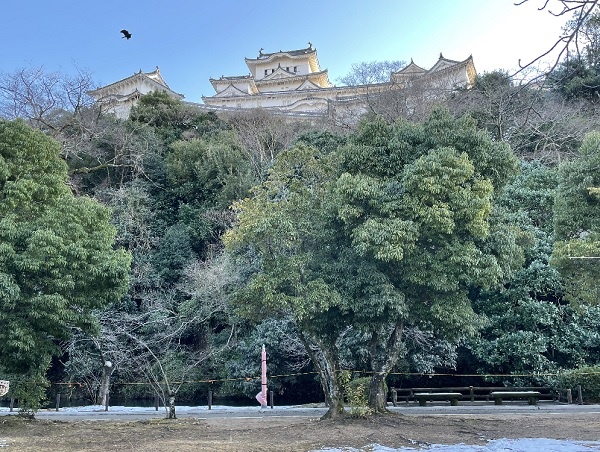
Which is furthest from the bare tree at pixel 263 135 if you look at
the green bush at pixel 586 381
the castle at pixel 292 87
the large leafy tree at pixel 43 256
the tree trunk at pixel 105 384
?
the green bush at pixel 586 381

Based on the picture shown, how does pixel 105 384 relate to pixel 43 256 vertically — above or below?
below

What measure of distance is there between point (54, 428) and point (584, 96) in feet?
94.2

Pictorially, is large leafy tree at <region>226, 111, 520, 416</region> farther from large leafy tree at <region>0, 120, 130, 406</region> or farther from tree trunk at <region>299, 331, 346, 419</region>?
large leafy tree at <region>0, 120, 130, 406</region>

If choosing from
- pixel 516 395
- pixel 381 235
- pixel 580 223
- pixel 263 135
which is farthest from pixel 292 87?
pixel 381 235

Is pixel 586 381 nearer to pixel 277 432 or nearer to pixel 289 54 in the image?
pixel 277 432

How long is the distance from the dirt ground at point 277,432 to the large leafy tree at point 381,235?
152 cm

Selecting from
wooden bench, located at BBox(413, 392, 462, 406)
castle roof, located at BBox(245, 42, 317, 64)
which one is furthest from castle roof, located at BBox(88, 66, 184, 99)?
wooden bench, located at BBox(413, 392, 462, 406)

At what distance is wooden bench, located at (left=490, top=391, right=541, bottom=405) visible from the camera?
632 inches

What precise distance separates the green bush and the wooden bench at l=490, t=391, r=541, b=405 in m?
0.99

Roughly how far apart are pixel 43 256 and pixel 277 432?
248 inches

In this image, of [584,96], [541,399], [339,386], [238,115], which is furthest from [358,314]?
[238,115]

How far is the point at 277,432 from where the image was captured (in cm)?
1072

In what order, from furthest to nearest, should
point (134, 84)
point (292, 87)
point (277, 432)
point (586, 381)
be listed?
point (292, 87)
point (134, 84)
point (586, 381)
point (277, 432)

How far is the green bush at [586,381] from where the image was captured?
1582 cm
